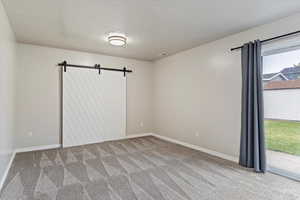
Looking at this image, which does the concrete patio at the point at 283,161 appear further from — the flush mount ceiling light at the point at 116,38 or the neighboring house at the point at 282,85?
the flush mount ceiling light at the point at 116,38

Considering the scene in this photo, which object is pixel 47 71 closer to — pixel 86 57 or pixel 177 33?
pixel 86 57

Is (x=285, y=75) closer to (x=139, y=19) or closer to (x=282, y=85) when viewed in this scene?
(x=282, y=85)

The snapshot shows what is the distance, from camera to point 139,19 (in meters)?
2.90

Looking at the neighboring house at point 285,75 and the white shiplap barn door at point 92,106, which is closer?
the neighboring house at point 285,75

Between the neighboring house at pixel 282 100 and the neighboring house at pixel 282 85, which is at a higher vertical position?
the neighboring house at pixel 282 85

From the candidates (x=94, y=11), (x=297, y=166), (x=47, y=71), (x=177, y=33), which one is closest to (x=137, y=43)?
(x=177, y=33)

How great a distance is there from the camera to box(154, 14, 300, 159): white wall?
11.2ft

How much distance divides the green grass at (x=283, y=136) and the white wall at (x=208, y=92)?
533mm

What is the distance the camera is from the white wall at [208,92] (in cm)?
342

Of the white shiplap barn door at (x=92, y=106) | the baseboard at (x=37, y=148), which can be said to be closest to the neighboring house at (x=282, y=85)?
the white shiplap barn door at (x=92, y=106)

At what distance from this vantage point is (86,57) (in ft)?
16.2

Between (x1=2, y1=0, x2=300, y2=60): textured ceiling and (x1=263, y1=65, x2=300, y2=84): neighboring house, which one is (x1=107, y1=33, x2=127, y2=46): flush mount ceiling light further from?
(x1=263, y1=65, x2=300, y2=84): neighboring house

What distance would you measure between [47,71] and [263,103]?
16.4ft

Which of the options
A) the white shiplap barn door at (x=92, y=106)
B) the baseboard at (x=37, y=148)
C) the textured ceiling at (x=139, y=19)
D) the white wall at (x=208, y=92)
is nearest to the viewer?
the textured ceiling at (x=139, y=19)
